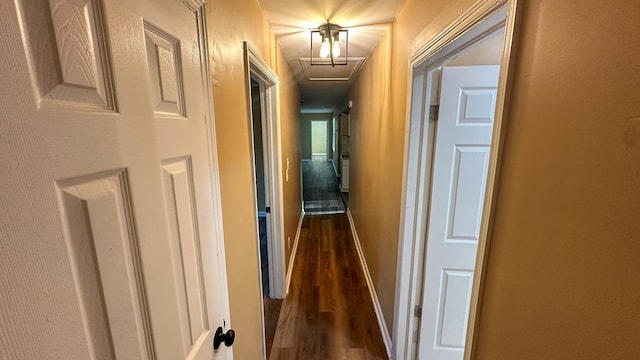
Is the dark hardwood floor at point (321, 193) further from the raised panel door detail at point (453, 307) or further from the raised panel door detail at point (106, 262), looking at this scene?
the raised panel door detail at point (106, 262)

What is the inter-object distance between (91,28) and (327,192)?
21.0ft

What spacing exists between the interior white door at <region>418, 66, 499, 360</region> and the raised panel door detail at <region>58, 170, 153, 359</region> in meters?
1.48

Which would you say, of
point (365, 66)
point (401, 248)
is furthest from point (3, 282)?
point (365, 66)

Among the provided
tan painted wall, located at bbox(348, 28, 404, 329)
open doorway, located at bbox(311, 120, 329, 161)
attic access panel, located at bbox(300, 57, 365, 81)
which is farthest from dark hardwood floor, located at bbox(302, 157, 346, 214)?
open doorway, located at bbox(311, 120, 329, 161)

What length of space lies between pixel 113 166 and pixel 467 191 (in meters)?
1.65

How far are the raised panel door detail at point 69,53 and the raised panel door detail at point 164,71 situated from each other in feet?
0.44

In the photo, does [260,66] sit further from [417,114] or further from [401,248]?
[401,248]

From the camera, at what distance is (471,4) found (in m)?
0.88

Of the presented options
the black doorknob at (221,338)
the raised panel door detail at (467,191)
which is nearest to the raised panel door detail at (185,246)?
the black doorknob at (221,338)

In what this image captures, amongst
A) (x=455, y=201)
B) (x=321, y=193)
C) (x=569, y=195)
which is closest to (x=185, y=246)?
(x=569, y=195)

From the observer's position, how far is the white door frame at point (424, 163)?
757 mm

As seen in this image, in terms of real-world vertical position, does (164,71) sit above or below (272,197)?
above

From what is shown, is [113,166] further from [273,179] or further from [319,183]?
[319,183]

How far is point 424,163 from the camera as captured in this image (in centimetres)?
155
